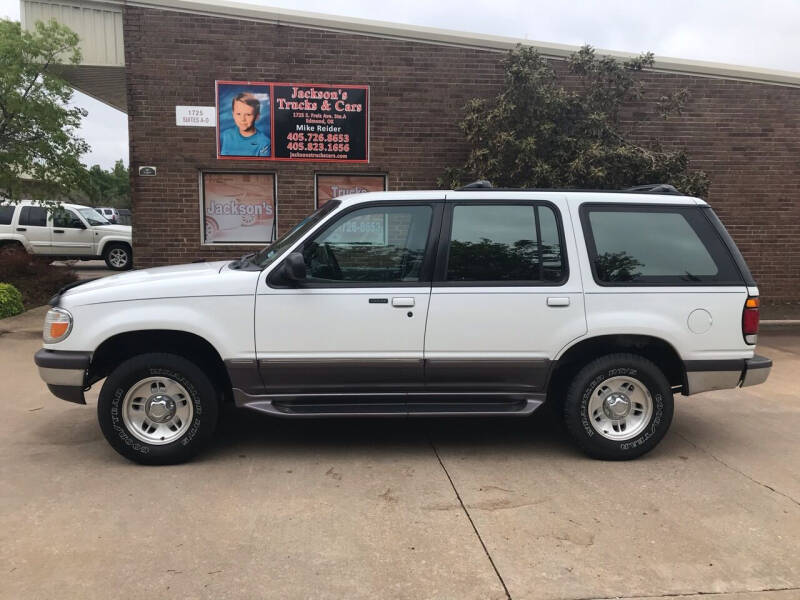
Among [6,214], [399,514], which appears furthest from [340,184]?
[6,214]

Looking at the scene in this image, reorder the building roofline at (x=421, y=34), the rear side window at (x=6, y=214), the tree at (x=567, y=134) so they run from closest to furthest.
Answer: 1. the tree at (x=567, y=134)
2. the building roofline at (x=421, y=34)
3. the rear side window at (x=6, y=214)

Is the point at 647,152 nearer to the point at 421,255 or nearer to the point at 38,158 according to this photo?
the point at 421,255

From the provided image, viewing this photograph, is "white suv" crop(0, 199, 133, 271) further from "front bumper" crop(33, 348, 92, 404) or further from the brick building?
"front bumper" crop(33, 348, 92, 404)

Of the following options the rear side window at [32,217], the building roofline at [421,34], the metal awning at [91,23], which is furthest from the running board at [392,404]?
the rear side window at [32,217]

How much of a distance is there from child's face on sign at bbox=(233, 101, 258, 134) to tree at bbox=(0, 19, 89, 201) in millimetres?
2591

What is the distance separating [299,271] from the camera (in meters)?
4.05

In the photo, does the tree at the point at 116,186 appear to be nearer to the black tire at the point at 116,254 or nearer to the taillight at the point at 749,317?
the black tire at the point at 116,254

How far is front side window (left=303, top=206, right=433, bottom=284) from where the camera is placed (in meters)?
4.29

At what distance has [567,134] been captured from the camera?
866 centimetres

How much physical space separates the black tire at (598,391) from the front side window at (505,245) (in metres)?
0.72

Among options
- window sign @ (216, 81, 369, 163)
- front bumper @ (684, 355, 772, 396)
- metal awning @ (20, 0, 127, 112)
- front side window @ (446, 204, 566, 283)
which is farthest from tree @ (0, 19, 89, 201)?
front bumper @ (684, 355, 772, 396)

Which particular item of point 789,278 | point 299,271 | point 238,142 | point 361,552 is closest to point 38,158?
point 238,142

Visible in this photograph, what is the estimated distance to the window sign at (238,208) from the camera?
988 centimetres

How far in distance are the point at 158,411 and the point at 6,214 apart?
14460 millimetres
